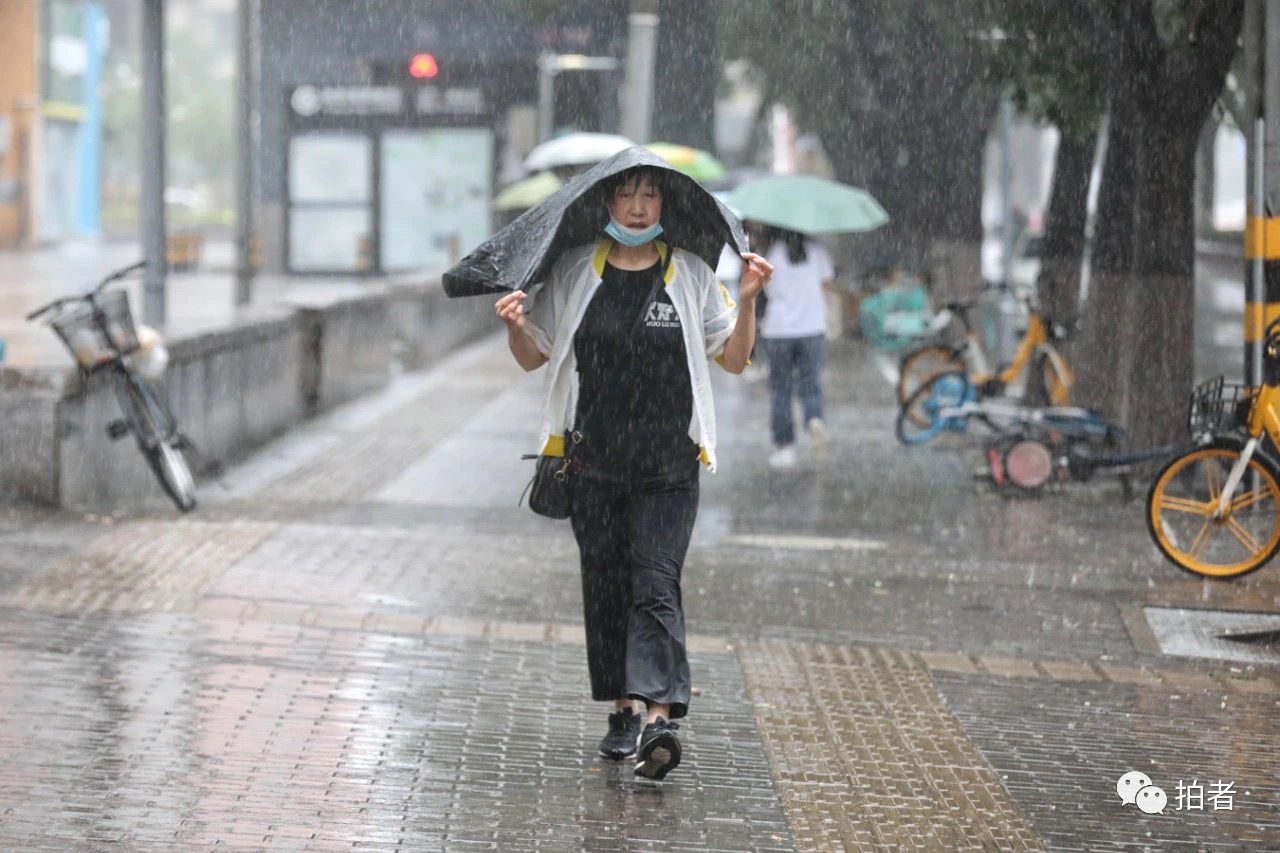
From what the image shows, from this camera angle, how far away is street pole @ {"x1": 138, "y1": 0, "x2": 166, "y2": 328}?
13883 mm

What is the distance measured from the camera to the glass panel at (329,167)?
3450cm

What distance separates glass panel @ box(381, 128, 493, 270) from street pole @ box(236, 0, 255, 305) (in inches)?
501

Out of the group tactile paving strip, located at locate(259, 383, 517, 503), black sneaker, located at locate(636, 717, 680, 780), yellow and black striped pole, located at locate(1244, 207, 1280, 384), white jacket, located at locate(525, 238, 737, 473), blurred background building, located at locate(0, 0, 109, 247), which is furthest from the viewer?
blurred background building, located at locate(0, 0, 109, 247)

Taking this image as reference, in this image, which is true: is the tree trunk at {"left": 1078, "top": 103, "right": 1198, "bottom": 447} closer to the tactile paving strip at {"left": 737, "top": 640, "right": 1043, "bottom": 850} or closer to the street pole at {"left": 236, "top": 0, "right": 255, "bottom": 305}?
the tactile paving strip at {"left": 737, "top": 640, "right": 1043, "bottom": 850}

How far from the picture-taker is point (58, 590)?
850 cm

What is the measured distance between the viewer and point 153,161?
46.0 ft

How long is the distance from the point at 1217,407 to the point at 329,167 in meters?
26.6

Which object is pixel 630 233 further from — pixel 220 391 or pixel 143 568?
pixel 220 391

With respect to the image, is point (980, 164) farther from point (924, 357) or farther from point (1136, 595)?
point (1136, 595)

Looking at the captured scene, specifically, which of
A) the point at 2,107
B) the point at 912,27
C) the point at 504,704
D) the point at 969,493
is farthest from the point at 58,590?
the point at 2,107

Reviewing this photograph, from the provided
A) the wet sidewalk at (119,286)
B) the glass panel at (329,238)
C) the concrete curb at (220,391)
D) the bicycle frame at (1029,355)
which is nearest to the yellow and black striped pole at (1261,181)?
the bicycle frame at (1029,355)

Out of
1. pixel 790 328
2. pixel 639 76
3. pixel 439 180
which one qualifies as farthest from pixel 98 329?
pixel 439 180

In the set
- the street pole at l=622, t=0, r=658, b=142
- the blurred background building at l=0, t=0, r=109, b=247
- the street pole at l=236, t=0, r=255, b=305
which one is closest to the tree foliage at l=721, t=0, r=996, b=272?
the street pole at l=622, t=0, r=658, b=142

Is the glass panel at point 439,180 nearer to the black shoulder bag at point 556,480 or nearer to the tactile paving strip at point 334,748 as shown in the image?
the tactile paving strip at point 334,748
